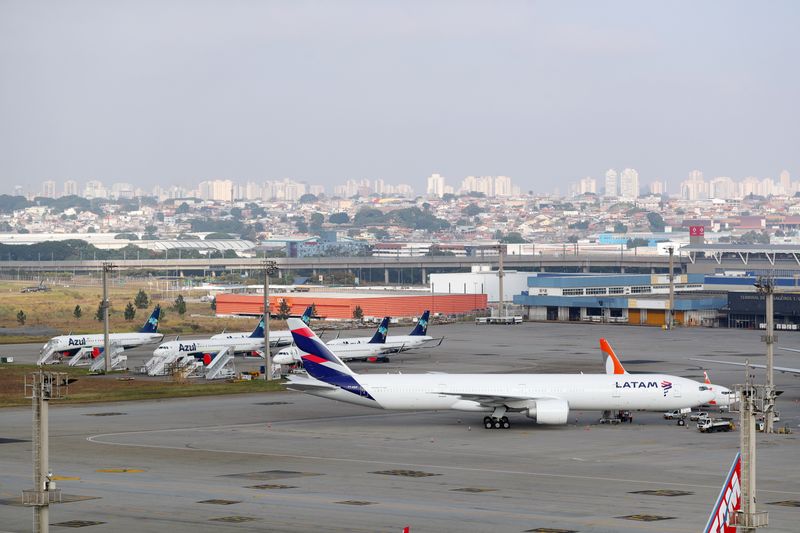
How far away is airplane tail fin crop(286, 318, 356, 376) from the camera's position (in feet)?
243

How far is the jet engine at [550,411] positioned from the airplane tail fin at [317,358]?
1086 centimetres

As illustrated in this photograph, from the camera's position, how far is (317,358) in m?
74.6

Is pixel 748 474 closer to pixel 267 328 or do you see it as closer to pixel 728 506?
pixel 728 506

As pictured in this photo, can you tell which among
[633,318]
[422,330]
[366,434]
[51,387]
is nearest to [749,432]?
[51,387]

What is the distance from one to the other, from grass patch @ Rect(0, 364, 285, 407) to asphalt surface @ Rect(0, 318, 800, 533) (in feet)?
9.90

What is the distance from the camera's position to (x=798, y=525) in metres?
46.2

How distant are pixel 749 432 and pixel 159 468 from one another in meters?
34.9

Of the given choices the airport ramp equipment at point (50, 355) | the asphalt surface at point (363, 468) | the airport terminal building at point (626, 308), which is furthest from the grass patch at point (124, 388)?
the airport terminal building at point (626, 308)

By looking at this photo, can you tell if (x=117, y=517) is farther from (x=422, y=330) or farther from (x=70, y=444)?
(x=422, y=330)

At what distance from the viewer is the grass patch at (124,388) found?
93.0m

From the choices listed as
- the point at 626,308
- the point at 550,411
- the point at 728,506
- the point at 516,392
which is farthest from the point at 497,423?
the point at 626,308

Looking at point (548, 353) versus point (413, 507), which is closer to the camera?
point (413, 507)

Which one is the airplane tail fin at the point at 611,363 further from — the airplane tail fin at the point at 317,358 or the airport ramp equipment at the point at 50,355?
the airport ramp equipment at the point at 50,355

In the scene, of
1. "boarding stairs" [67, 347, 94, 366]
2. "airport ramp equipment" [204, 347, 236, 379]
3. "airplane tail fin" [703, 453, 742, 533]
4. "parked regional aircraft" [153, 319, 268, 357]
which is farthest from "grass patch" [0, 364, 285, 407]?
"airplane tail fin" [703, 453, 742, 533]
